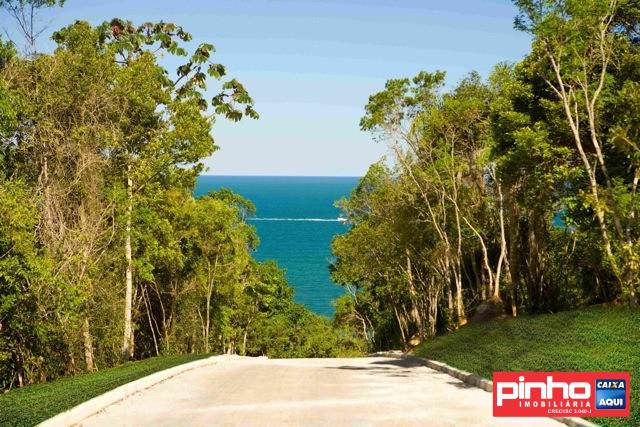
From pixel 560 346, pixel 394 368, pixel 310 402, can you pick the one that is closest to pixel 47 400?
pixel 310 402

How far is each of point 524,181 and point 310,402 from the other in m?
15.1

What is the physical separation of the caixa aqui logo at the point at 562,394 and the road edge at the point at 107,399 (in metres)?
6.38

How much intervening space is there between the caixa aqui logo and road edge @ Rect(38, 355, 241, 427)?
20.9 ft

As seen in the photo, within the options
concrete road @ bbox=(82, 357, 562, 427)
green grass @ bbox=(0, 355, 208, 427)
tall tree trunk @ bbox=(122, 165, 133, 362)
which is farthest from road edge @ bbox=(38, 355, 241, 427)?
tall tree trunk @ bbox=(122, 165, 133, 362)

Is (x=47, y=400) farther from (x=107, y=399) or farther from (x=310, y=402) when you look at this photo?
(x=310, y=402)

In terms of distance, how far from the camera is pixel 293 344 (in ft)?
201

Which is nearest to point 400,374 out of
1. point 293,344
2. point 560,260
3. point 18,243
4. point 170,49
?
point 18,243

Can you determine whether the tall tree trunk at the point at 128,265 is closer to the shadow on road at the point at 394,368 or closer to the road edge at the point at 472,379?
the shadow on road at the point at 394,368

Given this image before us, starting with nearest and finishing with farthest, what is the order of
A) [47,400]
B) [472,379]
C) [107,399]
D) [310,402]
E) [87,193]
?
[310,402], [107,399], [47,400], [472,379], [87,193]

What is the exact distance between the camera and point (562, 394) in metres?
11.5

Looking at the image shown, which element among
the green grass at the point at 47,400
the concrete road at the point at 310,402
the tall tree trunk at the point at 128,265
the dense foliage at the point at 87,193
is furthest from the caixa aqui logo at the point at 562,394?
the tall tree trunk at the point at 128,265

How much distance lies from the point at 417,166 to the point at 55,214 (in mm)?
15955

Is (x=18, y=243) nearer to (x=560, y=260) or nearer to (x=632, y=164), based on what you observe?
(x=632, y=164)

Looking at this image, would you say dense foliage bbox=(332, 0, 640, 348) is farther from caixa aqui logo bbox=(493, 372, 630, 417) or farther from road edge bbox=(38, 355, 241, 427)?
road edge bbox=(38, 355, 241, 427)
